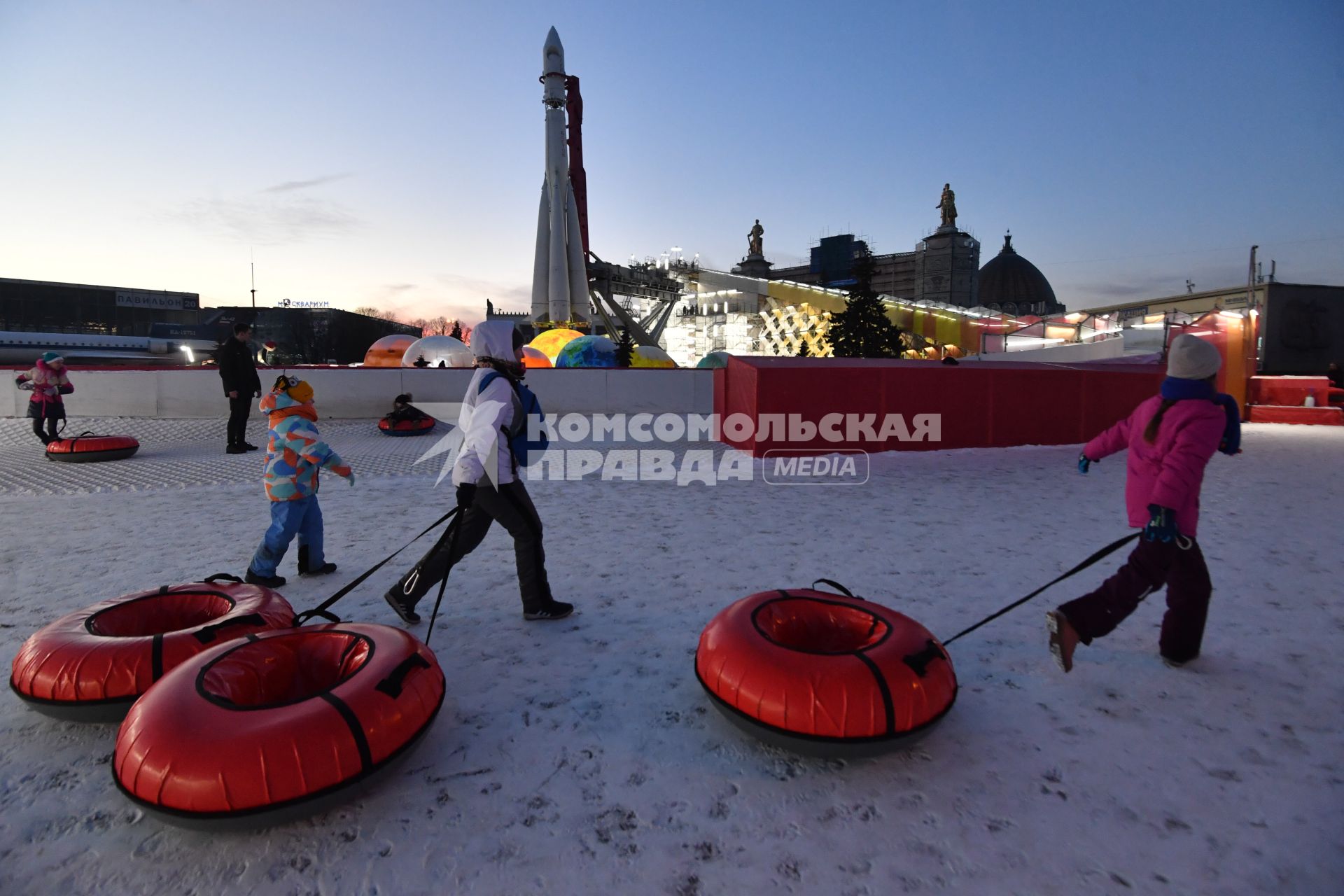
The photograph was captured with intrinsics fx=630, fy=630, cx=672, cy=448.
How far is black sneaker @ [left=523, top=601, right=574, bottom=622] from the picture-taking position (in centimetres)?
381

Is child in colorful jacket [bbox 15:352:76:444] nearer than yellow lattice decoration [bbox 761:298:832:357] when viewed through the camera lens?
Yes

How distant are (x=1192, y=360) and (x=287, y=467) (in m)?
5.24

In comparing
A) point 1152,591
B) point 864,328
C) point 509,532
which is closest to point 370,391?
point 509,532

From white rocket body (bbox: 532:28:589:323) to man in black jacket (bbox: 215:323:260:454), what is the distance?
25.3 metres

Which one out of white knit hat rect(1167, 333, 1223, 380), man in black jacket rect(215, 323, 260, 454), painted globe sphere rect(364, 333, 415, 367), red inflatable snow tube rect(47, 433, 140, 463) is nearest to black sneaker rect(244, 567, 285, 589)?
white knit hat rect(1167, 333, 1223, 380)

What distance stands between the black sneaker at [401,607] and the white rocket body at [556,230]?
106 ft

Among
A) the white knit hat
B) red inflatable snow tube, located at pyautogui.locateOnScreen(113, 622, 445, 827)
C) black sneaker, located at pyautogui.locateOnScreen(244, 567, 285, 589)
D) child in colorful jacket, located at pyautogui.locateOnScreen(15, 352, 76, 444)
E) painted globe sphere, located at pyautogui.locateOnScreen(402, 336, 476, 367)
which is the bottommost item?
Answer: black sneaker, located at pyautogui.locateOnScreen(244, 567, 285, 589)

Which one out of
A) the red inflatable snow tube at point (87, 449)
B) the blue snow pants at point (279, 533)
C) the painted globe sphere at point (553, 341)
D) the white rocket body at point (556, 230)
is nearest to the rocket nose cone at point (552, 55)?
the white rocket body at point (556, 230)

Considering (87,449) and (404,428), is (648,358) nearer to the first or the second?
(404,428)

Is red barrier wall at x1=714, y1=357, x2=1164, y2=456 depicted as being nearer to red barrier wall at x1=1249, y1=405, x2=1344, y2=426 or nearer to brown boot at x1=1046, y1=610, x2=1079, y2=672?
brown boot at x1=1046, y1=610, x2=1079, y2=672

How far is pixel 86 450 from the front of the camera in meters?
9.19

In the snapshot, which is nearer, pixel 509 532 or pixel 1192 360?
pixel 1192 360

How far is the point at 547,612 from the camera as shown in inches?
150

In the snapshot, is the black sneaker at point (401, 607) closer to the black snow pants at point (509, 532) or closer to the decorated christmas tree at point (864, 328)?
the black snow pants at point (509, 532)
